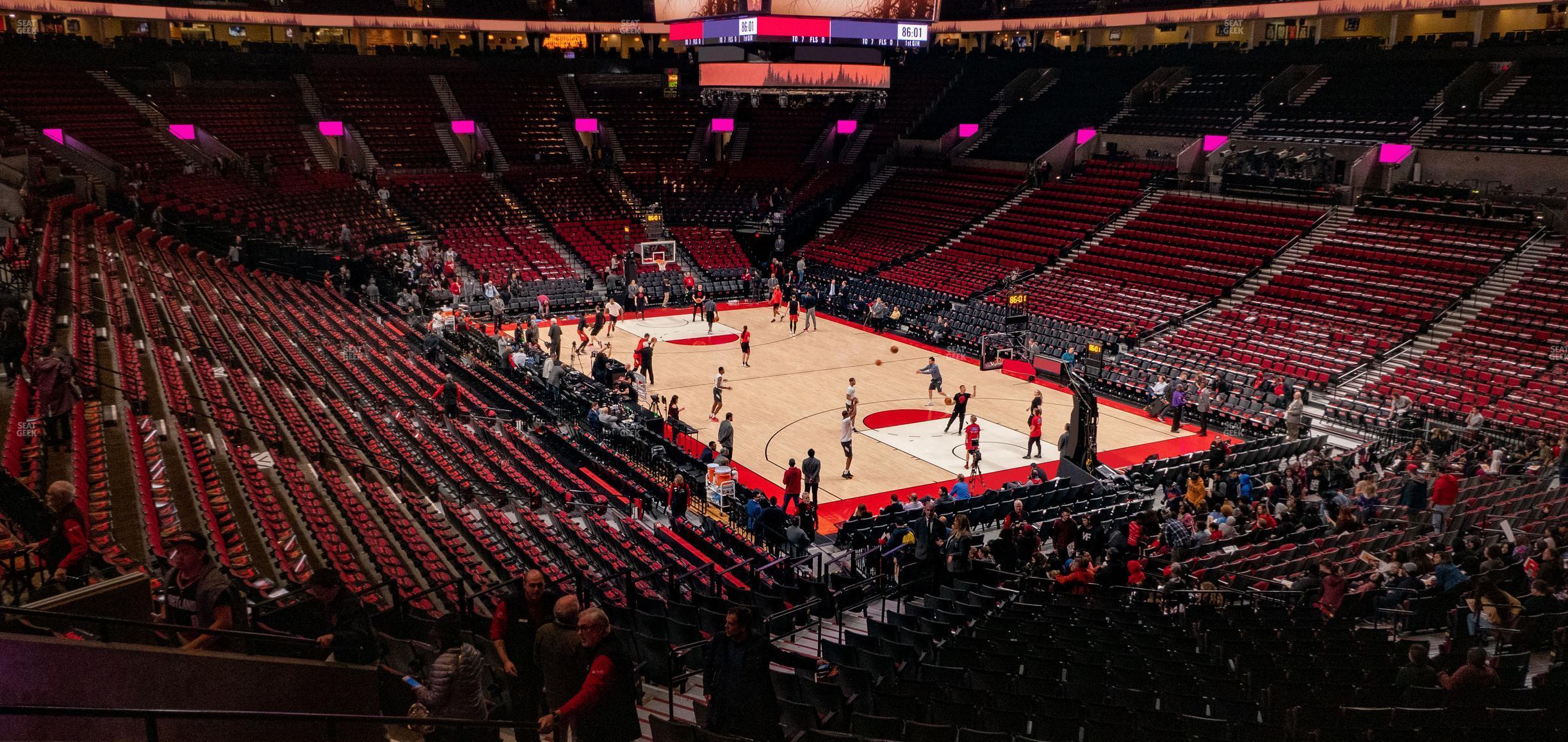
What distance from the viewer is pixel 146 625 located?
5.22 metres

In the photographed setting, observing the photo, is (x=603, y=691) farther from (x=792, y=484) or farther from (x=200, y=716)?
(x=792, y=484)

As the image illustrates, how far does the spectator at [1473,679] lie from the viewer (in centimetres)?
799

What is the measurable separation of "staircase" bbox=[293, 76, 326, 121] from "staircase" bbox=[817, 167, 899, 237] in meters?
21.3

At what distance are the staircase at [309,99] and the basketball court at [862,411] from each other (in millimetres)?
20075

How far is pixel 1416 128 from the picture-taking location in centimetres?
3244

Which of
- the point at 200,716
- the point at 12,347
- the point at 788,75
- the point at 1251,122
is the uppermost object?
the point at 788,75

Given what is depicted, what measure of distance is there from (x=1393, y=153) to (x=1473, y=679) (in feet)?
93.1

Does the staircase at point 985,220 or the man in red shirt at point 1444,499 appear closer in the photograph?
the man in red shirt at point 1444,499

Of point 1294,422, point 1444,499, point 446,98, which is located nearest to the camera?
point 1444,499

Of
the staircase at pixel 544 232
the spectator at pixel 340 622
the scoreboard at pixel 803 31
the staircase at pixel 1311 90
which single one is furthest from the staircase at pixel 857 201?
the spectator at pixel 340 622

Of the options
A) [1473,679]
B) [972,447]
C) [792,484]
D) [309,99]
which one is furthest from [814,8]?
[309,99]

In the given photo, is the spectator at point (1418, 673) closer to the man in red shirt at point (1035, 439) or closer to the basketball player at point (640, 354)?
the man in red shirt at point (1035, 439)

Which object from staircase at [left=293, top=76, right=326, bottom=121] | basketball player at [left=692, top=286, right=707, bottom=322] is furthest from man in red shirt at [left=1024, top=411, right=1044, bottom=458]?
staircase at [left=293, top=76, right=326, bottom=121]

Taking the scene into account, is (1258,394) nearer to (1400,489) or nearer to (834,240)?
(1400,489)
